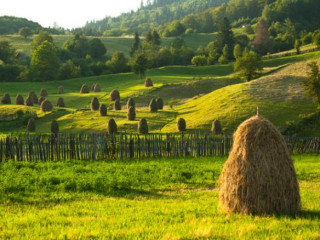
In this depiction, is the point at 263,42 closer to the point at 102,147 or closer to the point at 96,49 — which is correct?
the point at 96,49

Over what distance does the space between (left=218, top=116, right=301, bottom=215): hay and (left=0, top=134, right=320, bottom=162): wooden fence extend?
15.7 metres

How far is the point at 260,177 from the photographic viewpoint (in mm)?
11406

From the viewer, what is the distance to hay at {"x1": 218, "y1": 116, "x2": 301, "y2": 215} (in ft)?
37.3

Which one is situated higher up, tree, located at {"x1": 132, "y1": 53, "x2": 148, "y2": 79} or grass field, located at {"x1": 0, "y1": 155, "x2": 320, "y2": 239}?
tree, located at {"x1": 132, "y1": 53, "x2": 148, "y2": 79}

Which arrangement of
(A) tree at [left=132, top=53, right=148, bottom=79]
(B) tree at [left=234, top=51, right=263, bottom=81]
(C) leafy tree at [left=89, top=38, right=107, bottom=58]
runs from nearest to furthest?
(B) tree at [left=234, top=51, right=263, bottom=81]
(A) tree at [left=132, top=53, right=148, bottom=79]
(C) leafy tree at [left=89, top=38, right=107, bottom=58]

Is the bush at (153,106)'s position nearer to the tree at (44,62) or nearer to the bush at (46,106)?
the bush at (46,106)

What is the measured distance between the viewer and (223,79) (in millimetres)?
75500

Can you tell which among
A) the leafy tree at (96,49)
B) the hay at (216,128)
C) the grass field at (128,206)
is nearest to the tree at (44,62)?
the leafy tree at (96,49)

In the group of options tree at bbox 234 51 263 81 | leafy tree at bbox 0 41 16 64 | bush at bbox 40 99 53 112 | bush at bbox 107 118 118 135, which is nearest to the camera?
bush at bbox 107 118 118 135

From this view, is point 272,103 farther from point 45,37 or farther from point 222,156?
point 45,37

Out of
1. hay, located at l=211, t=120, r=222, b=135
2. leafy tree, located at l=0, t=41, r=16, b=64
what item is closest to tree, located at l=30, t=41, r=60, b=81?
leafy tree, located at l=0, t=41, r=16, b=64

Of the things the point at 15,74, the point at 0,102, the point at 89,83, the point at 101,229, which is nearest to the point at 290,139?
the point at 101,229

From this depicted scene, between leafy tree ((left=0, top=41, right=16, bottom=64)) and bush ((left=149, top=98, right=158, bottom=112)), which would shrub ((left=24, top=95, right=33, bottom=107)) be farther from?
leafy tree ((left=0, top=41, right=16, bottom=64))

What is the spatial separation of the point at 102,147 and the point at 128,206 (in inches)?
554
